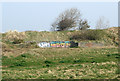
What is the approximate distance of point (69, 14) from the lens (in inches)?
3108

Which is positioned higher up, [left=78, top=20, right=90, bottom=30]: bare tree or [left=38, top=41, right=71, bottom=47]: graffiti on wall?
[left=78, top=20, right=90, bottom=30]: bare tree

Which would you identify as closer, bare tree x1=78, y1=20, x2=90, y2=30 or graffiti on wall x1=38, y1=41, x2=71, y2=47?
graffiti on wall x1=38, y1=41, x2=71, y2=47

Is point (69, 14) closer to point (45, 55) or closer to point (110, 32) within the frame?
point (110, 32)

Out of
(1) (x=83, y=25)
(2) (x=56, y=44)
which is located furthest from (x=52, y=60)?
(1) (x=83, y=25)

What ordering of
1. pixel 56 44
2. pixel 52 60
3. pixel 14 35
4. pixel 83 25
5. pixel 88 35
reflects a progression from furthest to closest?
pixel 83 25 < pixel 88 35 < pixel 14 35 < pixel 56 44 < pixel 52 60

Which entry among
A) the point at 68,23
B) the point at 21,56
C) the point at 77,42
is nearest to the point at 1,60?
the point at 21,56

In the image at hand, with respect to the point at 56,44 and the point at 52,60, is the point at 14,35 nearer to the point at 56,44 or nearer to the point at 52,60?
the point at 56,44

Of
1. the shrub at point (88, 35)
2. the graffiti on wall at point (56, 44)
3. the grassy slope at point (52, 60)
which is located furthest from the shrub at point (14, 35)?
the grassy slope at point (52, 60)

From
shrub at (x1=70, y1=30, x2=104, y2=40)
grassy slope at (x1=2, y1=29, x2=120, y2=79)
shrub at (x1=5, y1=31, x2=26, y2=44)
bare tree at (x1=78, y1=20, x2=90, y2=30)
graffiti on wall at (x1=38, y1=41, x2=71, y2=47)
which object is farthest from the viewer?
bare tree at (x1=78, y1=20, x2=90, y2=30)

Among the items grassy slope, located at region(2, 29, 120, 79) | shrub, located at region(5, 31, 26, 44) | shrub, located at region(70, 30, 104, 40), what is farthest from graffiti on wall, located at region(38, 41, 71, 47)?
grassy slope, located at region(2, 29, 120, 79)

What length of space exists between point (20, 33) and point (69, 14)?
2445 centimetres

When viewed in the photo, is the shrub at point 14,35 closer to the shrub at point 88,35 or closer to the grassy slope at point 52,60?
the shrub at point 88,35

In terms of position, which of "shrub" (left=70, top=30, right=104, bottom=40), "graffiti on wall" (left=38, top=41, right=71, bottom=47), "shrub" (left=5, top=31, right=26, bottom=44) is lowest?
"graffiti on wall" (left=38, top=41, right=71, bottom=47)

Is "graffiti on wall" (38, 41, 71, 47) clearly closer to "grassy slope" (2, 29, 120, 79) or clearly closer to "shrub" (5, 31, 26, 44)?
"shrub" (5, 31, 26, 44)
